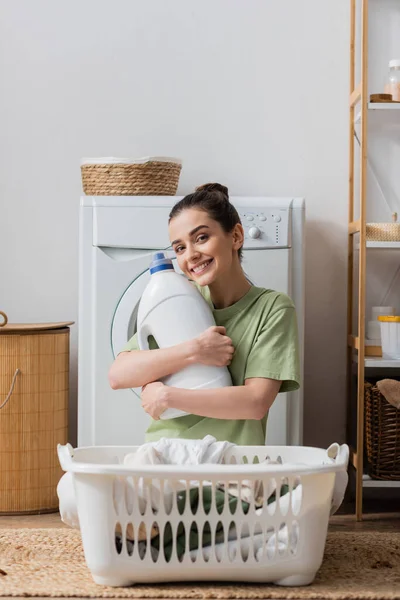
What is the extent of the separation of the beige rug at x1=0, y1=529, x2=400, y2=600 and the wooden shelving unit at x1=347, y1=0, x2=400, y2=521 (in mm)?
322

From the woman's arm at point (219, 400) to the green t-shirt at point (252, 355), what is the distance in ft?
0.13

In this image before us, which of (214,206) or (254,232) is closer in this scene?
(214,206)

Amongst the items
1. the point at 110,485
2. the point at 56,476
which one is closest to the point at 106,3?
the point at 56,476

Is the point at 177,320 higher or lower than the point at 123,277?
lower

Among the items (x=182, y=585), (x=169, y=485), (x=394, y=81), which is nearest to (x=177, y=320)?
(x=169, y=485)

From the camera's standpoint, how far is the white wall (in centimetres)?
285

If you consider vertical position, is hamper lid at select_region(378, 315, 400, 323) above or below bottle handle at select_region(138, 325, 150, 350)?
above

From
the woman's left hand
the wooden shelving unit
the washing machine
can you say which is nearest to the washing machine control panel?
the washing machine

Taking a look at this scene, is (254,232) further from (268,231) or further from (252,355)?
(252,355)

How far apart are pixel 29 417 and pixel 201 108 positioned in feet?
3.76

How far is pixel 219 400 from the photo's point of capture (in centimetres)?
180

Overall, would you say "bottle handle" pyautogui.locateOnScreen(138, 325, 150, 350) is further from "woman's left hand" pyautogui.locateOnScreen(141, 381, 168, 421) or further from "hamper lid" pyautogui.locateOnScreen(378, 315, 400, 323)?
"hamper lid" pyautogui.locateOnScreen(378, 315, 400, 323)

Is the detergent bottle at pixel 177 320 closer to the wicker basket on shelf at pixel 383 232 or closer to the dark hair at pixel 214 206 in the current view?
the dark hair at pixel 214 206

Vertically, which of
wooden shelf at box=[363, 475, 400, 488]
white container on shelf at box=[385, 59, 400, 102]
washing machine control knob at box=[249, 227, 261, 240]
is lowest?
wooden shelf at box=[363, 475, 400, 488]
